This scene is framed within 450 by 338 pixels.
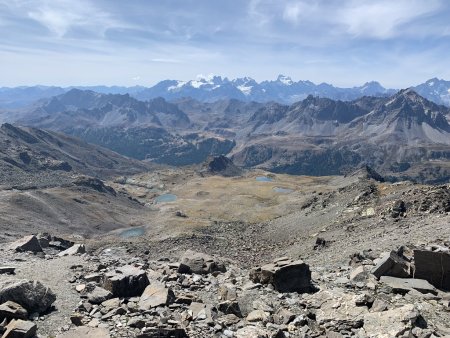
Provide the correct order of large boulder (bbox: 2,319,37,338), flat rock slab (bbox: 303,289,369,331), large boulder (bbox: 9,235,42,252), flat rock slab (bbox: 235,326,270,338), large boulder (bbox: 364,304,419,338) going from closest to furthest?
large boulder (bbox: 364,304,419,338) → large boulder (bbox: 2,319,37,338) → flat rock slab (bbox: 235,326,270,338) → flat rock slab (bbox: 303,289,369,331) → large boulder (bbox: 9,235,42,252)

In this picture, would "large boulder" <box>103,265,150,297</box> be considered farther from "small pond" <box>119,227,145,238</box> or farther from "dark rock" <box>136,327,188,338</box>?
"small pond" <box>119,227,145,238</box>

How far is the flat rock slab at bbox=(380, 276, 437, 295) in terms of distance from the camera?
27.0 metres

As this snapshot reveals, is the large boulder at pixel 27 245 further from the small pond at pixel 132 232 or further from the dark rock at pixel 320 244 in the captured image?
the small pond at pixel 132 232

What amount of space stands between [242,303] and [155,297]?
5524mm

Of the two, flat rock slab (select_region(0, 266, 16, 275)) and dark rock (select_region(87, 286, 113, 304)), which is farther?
flat rock slab (select_region(0, 266, 16, 275))

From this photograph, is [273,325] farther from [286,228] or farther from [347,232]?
[286,228]

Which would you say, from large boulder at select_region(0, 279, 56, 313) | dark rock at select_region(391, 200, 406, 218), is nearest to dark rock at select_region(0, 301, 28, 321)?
large boulder at select_region(0, 279, 56, 313)

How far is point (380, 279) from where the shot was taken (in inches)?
1163

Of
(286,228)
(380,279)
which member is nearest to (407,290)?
(380,279)

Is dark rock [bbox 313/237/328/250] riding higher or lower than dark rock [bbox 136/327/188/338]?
lower

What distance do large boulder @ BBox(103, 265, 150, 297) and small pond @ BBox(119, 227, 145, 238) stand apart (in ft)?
282

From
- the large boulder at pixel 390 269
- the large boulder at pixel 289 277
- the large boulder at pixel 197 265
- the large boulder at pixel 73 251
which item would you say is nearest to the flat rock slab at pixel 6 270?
the large boulder at pixel 73 251

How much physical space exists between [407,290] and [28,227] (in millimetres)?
97926

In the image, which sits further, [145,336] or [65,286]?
[65,286]
